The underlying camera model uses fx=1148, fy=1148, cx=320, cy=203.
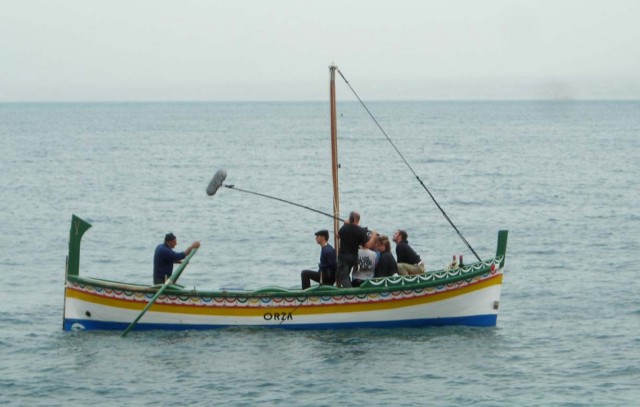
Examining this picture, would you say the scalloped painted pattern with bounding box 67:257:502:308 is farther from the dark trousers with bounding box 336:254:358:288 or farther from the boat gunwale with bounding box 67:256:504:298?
the dark trousers with bounding box 336:254:358:288

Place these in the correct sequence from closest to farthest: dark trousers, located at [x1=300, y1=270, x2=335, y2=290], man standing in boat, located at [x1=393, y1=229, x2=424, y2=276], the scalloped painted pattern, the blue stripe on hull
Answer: the scalloped painted pattern → dark trousers, located at [x1=300, y1=270, x2=335, y2=290] → the blue stripe on hull → man standing in boat, located at [x1=393, y1=229, x2=424, y2=276]

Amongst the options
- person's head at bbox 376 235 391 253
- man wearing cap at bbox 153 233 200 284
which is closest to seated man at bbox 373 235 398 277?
person's head at bbox 376 235 391 253

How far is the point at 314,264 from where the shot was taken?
115 ft

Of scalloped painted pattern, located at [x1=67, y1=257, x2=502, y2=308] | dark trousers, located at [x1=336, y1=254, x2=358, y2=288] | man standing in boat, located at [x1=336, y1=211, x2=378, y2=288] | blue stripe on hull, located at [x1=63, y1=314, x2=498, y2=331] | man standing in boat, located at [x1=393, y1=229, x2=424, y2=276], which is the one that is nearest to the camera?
man standing in boat, located at [x1=336, y1=211, x2=378, y2=288]

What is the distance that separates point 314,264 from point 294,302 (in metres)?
12.1

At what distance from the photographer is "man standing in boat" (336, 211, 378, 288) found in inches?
891

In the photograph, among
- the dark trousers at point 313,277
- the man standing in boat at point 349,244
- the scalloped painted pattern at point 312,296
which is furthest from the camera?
the dark trousers at point 313,277

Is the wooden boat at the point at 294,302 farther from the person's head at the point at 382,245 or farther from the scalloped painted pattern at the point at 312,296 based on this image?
the person's head at the point at 382,245

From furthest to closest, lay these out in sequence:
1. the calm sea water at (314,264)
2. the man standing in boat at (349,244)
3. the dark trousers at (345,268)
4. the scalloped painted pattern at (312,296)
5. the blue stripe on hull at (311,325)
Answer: the blue stripe on hull at (311,325)
the dark trousers at (345,268)
the scalloped painted pattern at (312,296)
the man standing in boat at (349,244)
the calm sea water at (314,264)

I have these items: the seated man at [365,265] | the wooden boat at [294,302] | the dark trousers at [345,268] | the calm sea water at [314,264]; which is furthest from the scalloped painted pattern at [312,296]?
the calm sea water at [314,264]

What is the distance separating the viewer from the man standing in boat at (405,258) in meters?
23.6

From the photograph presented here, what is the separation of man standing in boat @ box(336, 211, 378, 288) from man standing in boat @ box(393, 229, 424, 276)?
736 millimetres

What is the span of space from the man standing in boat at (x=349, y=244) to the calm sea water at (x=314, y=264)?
1.15 m

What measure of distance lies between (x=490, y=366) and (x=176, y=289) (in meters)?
6.35
